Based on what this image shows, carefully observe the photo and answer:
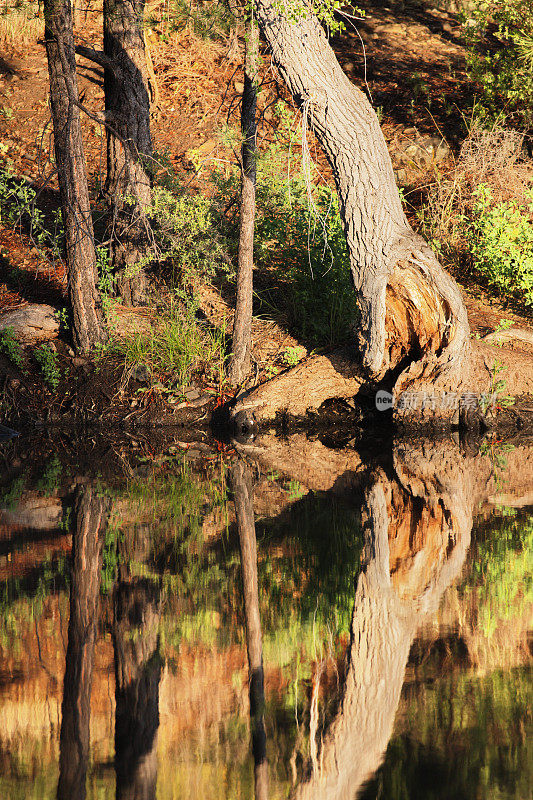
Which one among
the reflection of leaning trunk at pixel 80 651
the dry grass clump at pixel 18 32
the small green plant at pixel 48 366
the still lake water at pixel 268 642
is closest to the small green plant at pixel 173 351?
the small green plant at pixel 48 366

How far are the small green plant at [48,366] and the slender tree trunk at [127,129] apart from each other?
1484 millimetres

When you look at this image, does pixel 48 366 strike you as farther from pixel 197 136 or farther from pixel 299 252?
pixel 197 136

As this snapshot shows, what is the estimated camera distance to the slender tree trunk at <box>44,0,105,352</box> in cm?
989

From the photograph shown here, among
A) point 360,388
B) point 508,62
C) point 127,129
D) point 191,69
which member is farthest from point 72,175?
point 191,69

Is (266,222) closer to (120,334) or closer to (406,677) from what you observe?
(120,334)

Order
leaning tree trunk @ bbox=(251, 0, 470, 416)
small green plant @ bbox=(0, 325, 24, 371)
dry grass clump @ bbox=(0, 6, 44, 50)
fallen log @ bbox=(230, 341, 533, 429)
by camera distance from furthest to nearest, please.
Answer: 1. dry grass clump @ bbox=(0, 6, 44, 50)
2. small green plant @ bbox=(0, 325, 24, 371)
3. fallen log @ bbox=(230, 341, 533, 429)
4. leaning tree trunk @ bbox=(251, 0, 470, 416)

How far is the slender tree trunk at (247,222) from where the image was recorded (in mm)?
9516

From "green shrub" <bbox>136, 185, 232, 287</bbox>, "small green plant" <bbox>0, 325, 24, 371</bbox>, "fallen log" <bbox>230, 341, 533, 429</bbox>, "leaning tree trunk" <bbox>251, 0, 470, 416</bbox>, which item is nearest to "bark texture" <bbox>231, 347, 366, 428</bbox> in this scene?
"fallen log" <bbox>230, 341, 533, 429</bbox>

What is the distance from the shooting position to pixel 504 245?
11562mm

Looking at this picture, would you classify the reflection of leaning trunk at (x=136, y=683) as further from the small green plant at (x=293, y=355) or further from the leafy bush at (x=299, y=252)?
the leafy bush at (x=299, y=252)

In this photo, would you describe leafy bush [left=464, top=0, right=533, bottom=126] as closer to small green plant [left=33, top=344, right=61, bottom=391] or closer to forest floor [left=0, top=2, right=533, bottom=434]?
forest floor [left=0, top=2, right=533, bottom=434]

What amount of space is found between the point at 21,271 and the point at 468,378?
7.03m

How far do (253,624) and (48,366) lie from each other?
7125 millimetres

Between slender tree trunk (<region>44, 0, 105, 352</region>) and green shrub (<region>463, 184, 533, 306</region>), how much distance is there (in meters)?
5.44
